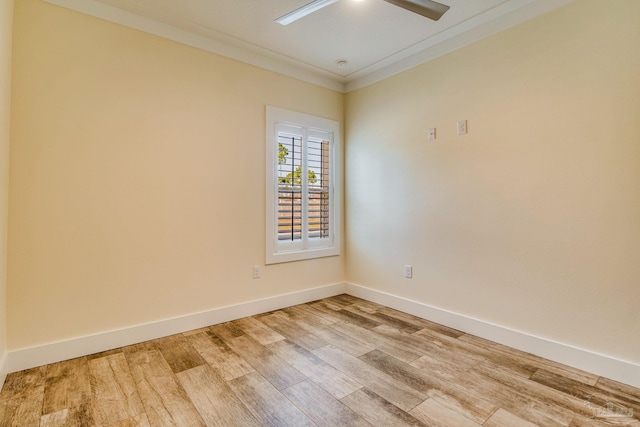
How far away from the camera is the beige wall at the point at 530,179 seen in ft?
6.36

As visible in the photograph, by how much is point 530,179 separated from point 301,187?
7.05 ft

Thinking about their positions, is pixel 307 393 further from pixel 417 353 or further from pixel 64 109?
pixel 64 109

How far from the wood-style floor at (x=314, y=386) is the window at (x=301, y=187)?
110 centimetres

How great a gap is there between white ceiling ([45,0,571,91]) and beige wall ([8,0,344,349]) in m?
0.13

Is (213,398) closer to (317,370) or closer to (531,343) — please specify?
(317,370)

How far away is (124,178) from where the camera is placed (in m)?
2.42

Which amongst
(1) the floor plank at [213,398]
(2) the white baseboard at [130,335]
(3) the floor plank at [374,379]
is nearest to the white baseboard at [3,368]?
(2) the white baseboard at [130,335]

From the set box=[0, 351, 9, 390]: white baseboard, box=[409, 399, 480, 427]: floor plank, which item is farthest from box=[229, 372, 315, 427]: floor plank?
box=[0, 351, 9, 390]: white baseboard

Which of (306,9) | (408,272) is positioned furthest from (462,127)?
(306,9)

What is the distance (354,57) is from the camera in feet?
10.5

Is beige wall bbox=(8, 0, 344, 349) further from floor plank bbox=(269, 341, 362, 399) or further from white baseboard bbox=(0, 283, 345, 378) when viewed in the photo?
floor plank bbox=(269, 341, 362, 399)

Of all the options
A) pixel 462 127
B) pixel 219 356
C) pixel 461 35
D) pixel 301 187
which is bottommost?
pixel 219 356

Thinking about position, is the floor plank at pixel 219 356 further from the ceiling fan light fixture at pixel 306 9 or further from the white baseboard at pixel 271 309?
the ceiling fan light fixture at pixel 306 9

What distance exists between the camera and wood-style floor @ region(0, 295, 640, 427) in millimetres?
1614
